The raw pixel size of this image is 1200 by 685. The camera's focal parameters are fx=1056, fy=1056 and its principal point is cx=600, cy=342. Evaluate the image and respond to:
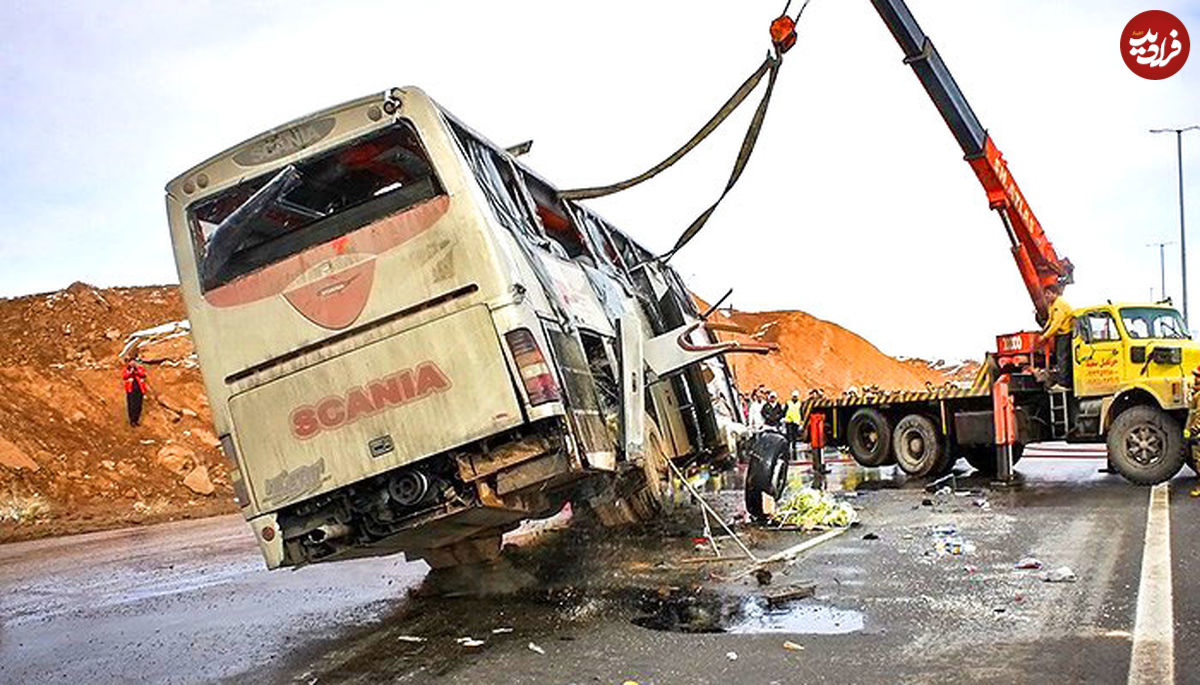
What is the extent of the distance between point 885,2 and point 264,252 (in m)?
9.61

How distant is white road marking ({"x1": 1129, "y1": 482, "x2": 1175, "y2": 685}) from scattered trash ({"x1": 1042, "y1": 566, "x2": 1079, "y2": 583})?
41 cm

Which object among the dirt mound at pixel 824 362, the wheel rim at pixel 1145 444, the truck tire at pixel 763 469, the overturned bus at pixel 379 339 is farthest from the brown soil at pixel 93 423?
the dirt mound at pixel 824 362

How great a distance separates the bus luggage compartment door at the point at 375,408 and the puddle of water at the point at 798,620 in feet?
5.78

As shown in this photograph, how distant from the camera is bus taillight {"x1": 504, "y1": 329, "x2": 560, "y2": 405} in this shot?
5.81 meters

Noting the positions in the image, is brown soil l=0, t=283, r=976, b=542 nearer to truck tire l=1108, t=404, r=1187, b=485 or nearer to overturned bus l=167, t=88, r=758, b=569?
overturned bus l=167, t=88, r=758, b=569

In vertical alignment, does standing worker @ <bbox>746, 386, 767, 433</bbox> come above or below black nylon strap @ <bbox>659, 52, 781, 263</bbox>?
below

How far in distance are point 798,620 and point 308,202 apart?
3.84m

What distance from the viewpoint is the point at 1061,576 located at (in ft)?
22.7

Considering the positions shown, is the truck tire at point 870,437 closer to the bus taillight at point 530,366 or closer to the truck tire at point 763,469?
the truck tire at point 763,469

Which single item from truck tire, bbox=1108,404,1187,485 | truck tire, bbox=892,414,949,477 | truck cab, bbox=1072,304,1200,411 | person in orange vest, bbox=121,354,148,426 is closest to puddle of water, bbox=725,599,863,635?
truck tire, bbox=1108,404,1187,485

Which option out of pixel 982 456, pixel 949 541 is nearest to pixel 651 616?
pixel 949 541

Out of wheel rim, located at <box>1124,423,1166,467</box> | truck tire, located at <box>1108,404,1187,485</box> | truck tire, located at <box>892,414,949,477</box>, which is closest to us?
truck tire, located at <box>1108,404,1187,485</box>

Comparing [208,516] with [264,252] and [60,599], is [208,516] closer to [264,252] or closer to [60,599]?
[60,599]

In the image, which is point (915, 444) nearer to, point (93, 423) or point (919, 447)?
point (919, 447)
